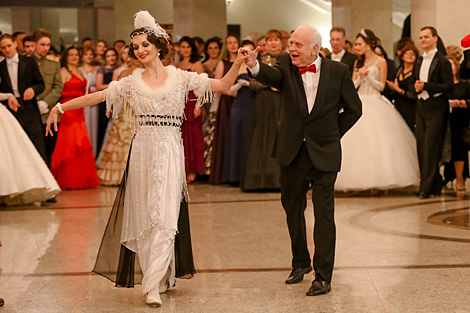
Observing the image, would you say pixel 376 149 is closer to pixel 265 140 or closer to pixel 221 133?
pixel 265 140

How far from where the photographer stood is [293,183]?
16.9ft

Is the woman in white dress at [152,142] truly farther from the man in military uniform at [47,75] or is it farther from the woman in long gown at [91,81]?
the woman in long gown at [91,81]

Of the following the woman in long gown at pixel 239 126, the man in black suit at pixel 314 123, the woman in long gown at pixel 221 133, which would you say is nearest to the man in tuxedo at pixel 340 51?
the woman in long gown at pixel 239 126

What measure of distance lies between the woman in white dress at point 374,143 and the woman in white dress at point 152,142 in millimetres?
4597

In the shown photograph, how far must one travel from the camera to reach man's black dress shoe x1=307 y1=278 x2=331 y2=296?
15.9 feet

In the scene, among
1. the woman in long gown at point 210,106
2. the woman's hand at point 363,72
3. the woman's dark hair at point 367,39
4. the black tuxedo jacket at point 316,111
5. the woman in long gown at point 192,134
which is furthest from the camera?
the woman in long gown at point 210,106

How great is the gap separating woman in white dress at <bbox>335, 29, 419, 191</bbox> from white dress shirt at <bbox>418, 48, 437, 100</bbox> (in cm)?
54

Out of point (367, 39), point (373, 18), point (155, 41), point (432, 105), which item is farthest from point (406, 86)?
point (155, 41)

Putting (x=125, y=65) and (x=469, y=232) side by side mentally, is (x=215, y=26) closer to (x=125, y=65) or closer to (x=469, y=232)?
(x=125, y=65)

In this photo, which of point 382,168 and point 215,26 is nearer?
point 382,168

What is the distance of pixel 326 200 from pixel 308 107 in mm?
581

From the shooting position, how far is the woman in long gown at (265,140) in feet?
33.3

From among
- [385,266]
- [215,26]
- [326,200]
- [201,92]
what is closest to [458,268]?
[385,266]

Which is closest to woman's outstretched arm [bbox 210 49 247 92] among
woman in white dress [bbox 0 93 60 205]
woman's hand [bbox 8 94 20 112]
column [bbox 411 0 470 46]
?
woman in white dress [bbox 0 93 60 205]
